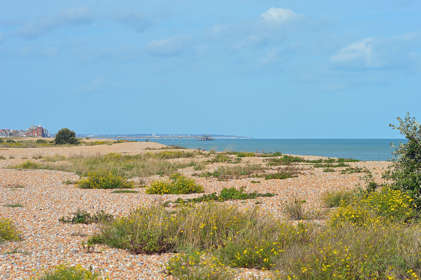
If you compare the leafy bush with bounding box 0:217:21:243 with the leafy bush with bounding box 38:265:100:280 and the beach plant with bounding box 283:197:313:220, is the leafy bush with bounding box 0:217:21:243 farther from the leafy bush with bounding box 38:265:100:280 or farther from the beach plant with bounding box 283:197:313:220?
the beach plant with bounding box 283:197:313:220

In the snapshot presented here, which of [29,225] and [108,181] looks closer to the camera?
[29,225]

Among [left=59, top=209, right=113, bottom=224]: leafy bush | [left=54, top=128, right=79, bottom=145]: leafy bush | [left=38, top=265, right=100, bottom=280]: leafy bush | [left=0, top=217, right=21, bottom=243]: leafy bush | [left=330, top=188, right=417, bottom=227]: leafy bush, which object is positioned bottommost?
[left=59, top=209, right=113, bottom=224]: leafy bush

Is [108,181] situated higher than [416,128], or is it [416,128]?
[416,128]

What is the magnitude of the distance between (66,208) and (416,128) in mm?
9337

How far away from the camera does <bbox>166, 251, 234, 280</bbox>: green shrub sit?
5.35 m

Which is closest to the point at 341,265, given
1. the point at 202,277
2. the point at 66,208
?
the point at 202,277

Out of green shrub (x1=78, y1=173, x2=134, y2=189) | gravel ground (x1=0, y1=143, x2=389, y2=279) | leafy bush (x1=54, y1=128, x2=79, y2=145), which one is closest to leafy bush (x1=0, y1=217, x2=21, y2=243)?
gravel ground (x1=0, y1=143, x2=389, y2=279)

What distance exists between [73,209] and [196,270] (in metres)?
6.88

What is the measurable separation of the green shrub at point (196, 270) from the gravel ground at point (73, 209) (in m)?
0.23

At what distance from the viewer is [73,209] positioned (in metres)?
11.3

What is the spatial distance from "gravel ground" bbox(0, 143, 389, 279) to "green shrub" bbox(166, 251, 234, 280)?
9.1 inches

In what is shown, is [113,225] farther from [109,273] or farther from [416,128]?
[416,128]

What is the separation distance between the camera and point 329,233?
6.67 meters

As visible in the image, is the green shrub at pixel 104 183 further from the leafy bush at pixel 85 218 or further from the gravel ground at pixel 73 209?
the leafy bush at pixel 85 218
